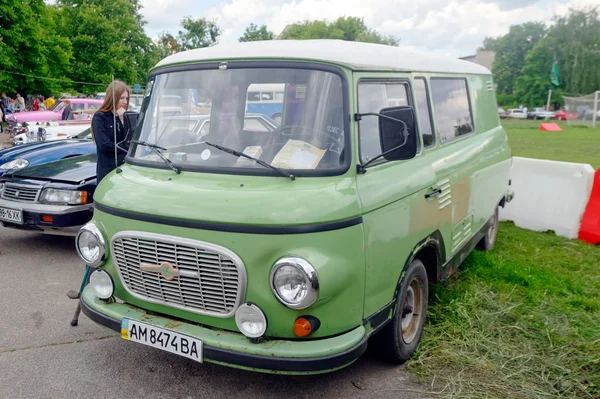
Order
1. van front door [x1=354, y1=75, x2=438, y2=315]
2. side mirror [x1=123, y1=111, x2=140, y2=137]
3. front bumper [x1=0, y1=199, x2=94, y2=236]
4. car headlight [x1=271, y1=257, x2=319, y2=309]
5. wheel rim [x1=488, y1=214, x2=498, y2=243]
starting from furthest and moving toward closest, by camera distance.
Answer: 1. wheel rim [x1=488, y1=214, x2=498, y2=243]
2. front bumper [x1=0, y1=199, x2=94, y2=236]
3. side mirror [x1=123, y1=111, x2=140, y2=137]
4. van front door [x1=354, y1=75, x2=438, y2=315]
5. car headlight [x1=271, y1=257, x2=319, y2=309]

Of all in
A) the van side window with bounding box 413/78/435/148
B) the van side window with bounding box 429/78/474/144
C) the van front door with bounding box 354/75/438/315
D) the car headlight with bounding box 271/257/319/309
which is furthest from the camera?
the van side window with bounding box 429/78/474/144

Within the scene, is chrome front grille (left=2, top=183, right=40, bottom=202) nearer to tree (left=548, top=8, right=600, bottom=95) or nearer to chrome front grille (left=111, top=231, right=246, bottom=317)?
chrome front grille (left=111, top=231, right=246, bottom=317)

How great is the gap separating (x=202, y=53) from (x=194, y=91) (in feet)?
1.04

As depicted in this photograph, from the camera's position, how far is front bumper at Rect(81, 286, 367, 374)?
10.4 ft

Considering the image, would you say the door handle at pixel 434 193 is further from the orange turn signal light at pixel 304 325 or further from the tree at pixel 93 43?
the tree at pixel 93 43

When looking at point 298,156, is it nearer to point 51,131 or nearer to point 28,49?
point 51,131

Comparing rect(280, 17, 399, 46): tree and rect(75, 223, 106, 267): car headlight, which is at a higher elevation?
rect(280, 17, 399, 46): tree

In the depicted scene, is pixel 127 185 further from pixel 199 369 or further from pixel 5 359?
pixel 5 359

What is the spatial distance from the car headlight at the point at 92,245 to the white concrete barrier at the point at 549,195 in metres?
6.21

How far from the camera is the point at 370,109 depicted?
3820 mm

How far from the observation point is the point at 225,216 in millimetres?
3250

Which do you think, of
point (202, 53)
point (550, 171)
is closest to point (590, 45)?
point (550, 171)

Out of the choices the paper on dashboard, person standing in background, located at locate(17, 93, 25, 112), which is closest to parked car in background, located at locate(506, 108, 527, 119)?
person standing in background, located at locate(17, 93, 25, 112)

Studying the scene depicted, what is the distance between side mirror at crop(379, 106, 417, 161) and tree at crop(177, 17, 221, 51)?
50155 millimetres
